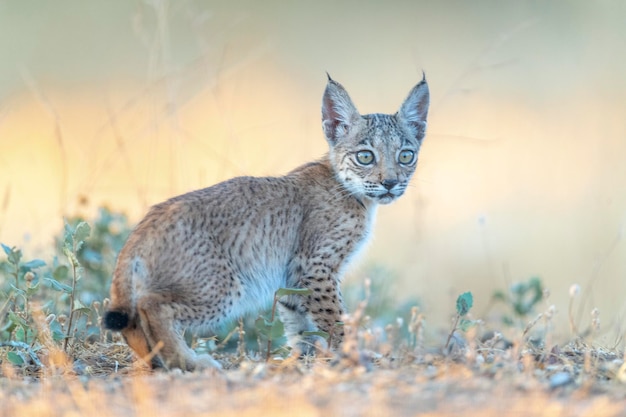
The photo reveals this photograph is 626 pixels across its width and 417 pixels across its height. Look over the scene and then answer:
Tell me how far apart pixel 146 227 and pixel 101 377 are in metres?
0.97

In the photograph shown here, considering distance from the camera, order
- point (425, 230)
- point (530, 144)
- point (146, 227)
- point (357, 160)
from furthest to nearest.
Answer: point (530, 144) → point (425, 230) → point (357, 160) → point (146, 227)

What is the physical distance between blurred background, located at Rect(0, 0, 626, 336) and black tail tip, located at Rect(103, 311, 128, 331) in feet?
9.95

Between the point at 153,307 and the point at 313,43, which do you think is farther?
the point at 313,43

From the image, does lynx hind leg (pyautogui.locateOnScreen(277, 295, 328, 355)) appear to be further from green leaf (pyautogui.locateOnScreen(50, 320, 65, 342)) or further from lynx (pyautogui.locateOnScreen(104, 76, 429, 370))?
green leaf (pyautogui.locateOnScreen(50, 320, 65, 342))

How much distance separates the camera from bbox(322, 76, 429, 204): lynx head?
7680mm

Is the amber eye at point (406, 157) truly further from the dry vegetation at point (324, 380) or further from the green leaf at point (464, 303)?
the green leaf at point (464, 303)

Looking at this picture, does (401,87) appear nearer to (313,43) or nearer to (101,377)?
(313,43)

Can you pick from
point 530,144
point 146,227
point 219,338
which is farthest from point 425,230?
point 146,227

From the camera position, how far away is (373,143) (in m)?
7.80

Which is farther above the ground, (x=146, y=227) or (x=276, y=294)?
(x=146, y=227)

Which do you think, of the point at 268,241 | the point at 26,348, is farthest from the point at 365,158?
the point at 26,348

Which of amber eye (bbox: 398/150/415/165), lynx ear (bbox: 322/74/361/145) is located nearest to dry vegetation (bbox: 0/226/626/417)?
amber eye (bbox: 398/150/415/165)

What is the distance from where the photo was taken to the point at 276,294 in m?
6.50

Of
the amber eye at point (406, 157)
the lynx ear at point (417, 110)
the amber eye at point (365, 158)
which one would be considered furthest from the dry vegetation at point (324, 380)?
the lynx ear at point (417, 110)
